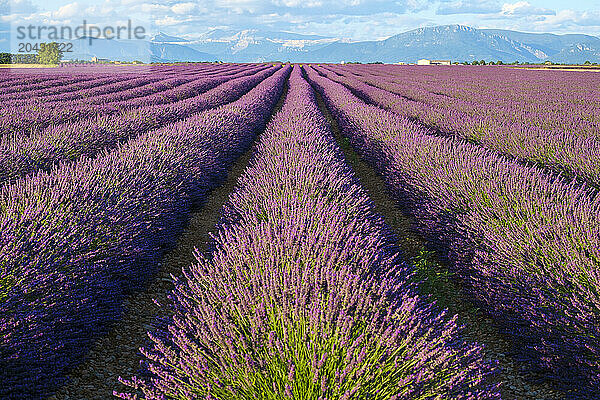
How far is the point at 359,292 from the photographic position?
177 centimetres

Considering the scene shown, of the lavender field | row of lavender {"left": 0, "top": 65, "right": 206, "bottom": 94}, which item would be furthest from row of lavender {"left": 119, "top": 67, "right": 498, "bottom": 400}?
row of lavender {"left": 0, "top": 65, "right": 206, "bottom": 94}

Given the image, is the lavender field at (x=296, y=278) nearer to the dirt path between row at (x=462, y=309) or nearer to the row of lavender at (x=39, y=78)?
the dirt path between row at (x=462, y=309)

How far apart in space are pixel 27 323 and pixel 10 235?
0.64m

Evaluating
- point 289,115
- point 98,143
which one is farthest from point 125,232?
point 289,115

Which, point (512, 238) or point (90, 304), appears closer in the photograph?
point (90, 304)

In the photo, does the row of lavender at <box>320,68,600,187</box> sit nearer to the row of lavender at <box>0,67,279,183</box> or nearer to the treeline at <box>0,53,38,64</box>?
the row of lavender at <box>0,67,279,183</box>

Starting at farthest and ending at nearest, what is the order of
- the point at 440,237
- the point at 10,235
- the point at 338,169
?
1. the point at 338,169
2. the point at 440,237
3. the point at 10,235

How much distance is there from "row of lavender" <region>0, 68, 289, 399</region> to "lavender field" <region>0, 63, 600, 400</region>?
0.02 m

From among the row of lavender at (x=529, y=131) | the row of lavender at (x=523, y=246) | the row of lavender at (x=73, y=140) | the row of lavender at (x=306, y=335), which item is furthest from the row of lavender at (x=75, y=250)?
the row of lavender at (x=529, y=131)

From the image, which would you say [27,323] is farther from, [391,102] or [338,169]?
[391,102]

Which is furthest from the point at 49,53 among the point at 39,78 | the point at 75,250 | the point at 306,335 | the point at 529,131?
the point at 306,335

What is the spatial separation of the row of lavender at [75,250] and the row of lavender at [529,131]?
4.68 m

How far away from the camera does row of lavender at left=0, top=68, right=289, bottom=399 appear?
203cm

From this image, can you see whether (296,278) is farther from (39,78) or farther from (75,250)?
(39,78)
